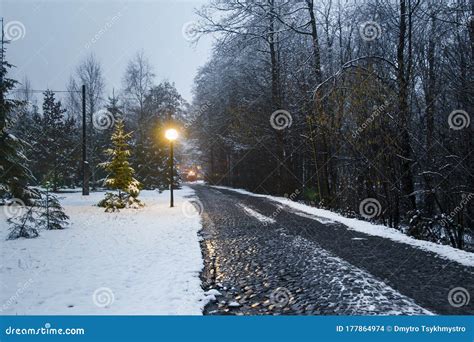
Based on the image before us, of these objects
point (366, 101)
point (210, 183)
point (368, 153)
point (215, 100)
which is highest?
point (215, 100)

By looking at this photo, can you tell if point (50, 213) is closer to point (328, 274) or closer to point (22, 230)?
point (22, 230)

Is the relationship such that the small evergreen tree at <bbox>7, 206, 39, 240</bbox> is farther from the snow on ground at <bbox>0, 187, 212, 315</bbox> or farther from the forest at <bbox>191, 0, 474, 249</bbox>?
the forest at <bbox>191, 0, 474, 249</bbox>

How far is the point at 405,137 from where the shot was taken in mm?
9531

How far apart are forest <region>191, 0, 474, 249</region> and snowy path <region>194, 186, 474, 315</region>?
111 inches

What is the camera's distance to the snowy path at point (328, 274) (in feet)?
13.4

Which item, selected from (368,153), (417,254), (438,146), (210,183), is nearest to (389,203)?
(368,153)

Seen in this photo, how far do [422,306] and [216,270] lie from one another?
10.9ft

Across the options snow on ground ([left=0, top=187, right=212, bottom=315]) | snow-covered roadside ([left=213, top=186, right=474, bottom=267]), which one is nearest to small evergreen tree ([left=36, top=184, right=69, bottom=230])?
snow on ground ([left=0, top=187, right=212, bottom=315])

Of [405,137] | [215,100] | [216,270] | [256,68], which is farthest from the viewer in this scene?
[215,100]

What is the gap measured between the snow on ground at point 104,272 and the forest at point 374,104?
675 cm

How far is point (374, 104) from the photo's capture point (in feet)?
35.0

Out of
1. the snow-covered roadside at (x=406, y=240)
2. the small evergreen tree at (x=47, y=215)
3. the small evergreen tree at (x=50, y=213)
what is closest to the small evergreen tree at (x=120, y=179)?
the small evergreen tree at (x=47, y=215)

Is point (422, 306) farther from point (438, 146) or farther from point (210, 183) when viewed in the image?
point (210, 183)

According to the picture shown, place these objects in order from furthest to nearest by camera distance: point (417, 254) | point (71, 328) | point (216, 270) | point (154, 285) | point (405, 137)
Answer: point (405, 137), point (417, 254), point (216, 270), point (154, 285), point (71, 328)
